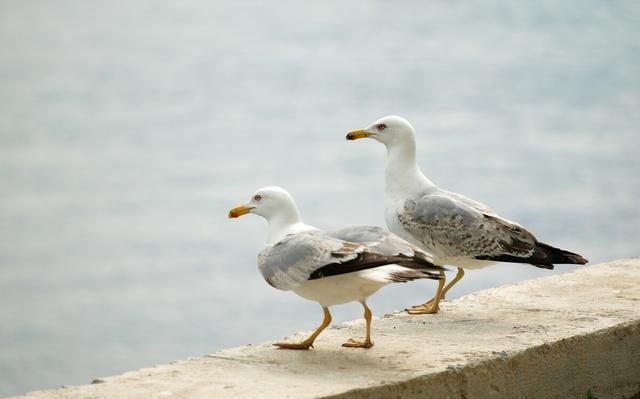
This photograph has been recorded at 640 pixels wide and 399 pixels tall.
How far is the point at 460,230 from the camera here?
4977mm

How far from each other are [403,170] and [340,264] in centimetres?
144

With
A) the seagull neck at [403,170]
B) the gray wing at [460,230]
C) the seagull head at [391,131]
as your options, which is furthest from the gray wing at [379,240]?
the seagull head at [391,131]

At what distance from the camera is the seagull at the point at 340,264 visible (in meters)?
3.87

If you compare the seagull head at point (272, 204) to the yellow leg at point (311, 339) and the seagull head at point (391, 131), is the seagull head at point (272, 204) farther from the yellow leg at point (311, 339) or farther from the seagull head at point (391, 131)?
the seagull head at point (391, 131)

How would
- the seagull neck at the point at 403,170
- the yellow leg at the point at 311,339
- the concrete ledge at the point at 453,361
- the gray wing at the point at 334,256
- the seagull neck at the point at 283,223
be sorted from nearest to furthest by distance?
1. the concrete ledge at the point at 453,361
2. the gray wing at the point at 334,256
3. the yellow leg at the point at 311,339
4. the seagull neck at the point at 283,223
5. the seagull neck at the point at 403,170

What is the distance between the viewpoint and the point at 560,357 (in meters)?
4.29

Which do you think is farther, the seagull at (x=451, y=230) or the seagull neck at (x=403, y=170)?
the seagull neck at (x=403, y=170)

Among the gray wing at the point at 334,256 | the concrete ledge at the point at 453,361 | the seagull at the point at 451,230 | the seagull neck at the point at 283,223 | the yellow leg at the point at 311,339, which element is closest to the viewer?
the concrete ledge at the point at 453,361

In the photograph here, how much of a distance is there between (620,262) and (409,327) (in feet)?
5.91

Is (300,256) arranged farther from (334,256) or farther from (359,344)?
(359,344)

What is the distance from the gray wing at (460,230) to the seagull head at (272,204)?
818 millimetres

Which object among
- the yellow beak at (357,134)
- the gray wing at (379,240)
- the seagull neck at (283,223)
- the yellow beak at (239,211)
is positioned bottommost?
the gray wing at (379,240)

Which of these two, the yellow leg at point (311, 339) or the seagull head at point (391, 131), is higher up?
the seagull head at point (391, 131)

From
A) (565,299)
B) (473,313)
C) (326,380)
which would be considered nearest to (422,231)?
(473,313)
